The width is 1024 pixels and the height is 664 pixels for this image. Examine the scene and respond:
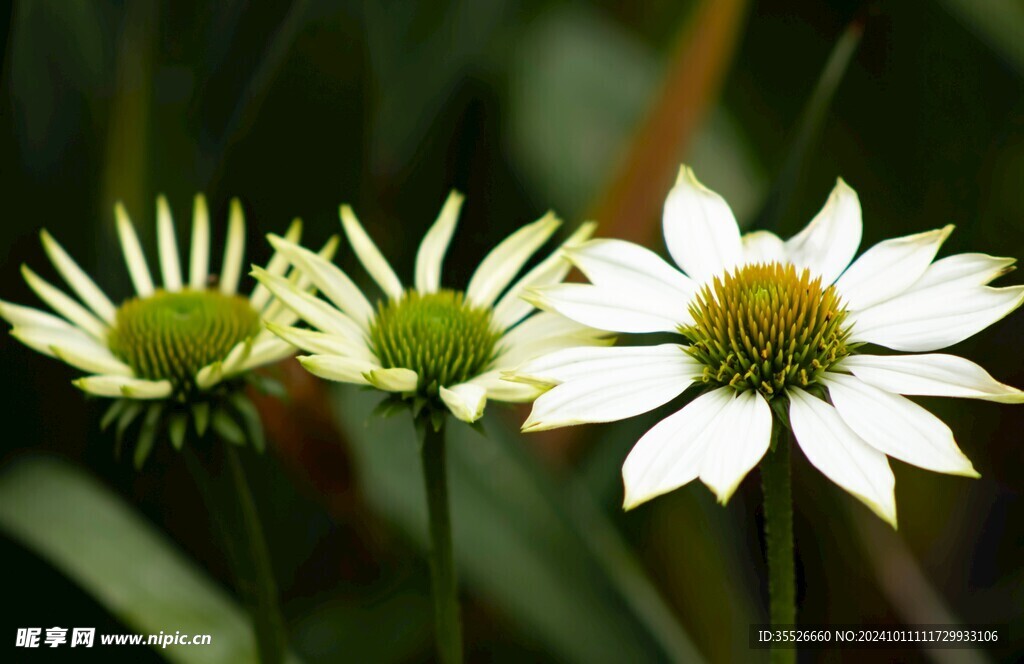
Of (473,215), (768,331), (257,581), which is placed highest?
(473,215)

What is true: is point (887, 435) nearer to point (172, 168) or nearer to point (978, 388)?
point (978, 388)

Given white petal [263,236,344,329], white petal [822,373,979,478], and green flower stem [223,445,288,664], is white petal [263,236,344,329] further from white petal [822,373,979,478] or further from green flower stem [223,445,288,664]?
white petal [822,373,979,478]

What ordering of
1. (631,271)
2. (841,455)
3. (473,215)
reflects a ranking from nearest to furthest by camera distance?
(841,455)
(631,271)
(473,215)

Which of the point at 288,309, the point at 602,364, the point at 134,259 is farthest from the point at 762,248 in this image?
the point at 134,259

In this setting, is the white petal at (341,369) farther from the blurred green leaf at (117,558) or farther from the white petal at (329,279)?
the blurred green leaf at (117,558)

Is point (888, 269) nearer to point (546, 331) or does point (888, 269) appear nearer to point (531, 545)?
point (546, 331)

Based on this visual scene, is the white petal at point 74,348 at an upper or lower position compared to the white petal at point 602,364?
upper

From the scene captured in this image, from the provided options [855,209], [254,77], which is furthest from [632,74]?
[855,209]

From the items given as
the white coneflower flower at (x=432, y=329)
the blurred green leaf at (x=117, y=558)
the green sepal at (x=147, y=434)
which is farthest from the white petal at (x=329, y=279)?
the blurred green leaf at (x=117, y=558)
